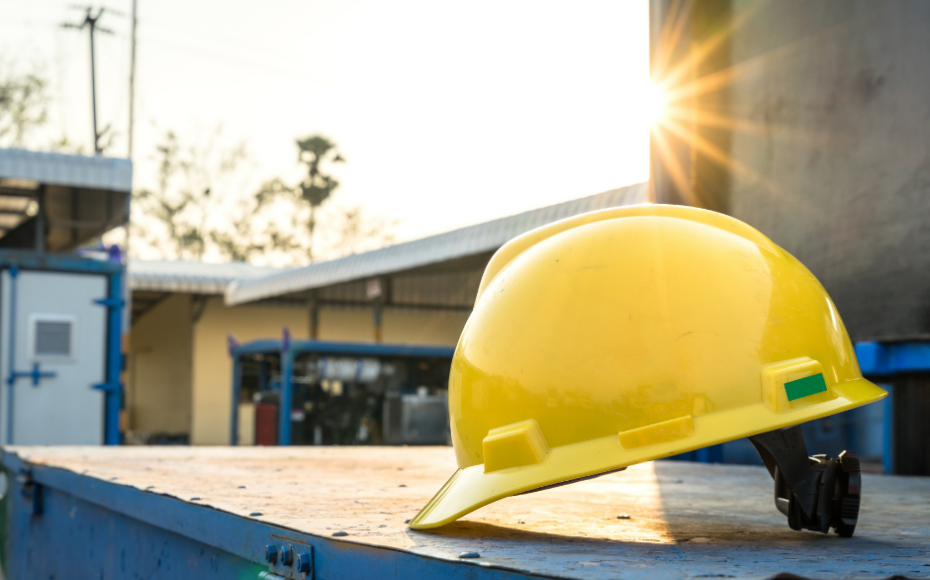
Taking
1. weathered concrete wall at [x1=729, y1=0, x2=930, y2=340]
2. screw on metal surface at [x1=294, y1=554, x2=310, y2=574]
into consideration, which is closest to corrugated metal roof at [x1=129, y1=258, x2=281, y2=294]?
weathered concrete wall at [x1=729, y1=0, x2=930, y2=340]

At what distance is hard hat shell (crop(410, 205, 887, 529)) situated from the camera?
1578mm

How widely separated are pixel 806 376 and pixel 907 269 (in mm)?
2445

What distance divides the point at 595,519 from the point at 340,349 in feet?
39.1

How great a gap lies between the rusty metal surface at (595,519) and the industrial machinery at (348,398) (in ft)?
32.3

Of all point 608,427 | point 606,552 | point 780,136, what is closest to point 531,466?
point 608,427

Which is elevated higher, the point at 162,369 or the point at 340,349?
the point at 340,349

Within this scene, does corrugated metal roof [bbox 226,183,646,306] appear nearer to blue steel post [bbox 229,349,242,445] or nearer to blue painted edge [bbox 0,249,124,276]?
blue steel post [bbox 229,349,242,445]

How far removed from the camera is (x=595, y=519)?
1.99 metres

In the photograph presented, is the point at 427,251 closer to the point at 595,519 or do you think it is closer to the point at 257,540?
the point at 595,519

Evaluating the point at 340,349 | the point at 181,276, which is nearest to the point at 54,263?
the point at 340,349

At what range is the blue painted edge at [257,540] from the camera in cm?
121

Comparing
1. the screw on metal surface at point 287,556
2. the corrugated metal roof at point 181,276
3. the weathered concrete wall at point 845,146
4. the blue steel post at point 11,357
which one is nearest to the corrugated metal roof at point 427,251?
the corrugated metal roof at point 181,276

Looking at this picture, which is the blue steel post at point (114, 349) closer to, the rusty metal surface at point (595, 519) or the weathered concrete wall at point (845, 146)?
the rusty metal surface at point (595, 519)

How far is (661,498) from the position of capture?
8.64 ft
